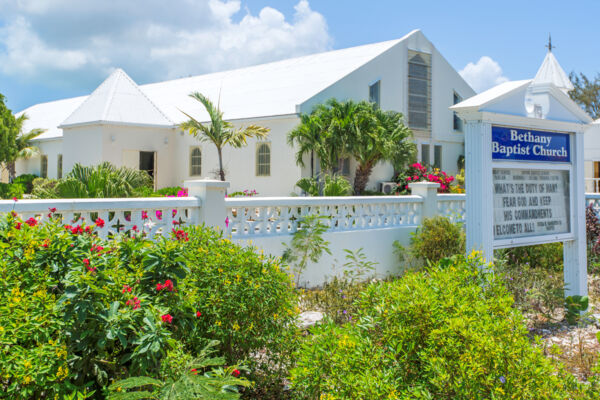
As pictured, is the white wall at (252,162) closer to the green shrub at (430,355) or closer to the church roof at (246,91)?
the church roof at (246,91)

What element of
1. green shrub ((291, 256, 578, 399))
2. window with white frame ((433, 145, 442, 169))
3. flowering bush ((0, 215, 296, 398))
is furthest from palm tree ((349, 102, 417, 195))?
green shrub ((291, 256, 578, 399))

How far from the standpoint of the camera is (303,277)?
362 inches

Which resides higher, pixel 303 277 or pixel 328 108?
pixel 328 108

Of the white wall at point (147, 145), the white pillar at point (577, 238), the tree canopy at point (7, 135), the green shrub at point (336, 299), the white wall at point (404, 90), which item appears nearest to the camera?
the green shrub at point (336, 299)

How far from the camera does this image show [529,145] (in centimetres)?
774

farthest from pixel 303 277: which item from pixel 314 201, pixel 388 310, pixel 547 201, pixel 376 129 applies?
pixel 376 129

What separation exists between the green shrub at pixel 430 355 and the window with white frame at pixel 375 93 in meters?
19.2

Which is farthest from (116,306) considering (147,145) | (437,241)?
(147,145)

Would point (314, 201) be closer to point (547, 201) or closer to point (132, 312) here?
point (547, 201)

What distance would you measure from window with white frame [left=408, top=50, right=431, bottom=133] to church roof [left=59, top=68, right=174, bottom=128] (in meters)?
10.3

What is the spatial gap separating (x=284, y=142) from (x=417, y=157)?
6.30 metres

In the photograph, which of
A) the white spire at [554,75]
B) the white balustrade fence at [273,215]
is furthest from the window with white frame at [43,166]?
the white spire at [554,75]

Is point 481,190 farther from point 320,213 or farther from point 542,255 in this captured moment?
point 542,255

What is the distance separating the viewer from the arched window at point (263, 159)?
70.4 feet
